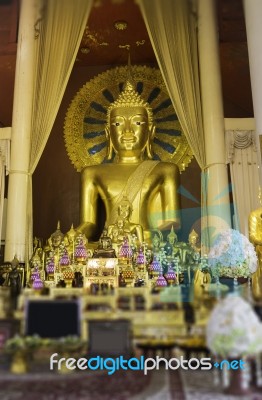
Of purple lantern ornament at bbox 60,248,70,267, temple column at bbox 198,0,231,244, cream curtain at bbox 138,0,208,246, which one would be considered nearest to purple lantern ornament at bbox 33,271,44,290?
purple lantern ornament at bbox 60,248,70,267

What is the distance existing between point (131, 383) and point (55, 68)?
13.5 feet

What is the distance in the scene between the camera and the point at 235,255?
3.18m

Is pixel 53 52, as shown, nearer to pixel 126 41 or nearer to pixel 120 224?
pixel 126 41

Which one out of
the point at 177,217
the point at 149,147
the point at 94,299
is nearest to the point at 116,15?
the point at 149,147

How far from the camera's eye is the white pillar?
410 centimetres

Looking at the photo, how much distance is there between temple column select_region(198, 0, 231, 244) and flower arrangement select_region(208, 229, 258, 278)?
985 millimetres

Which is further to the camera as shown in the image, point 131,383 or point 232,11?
point 232,11

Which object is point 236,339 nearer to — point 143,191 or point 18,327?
point 18,327

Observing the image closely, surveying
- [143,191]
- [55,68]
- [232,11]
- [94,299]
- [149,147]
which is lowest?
[94,299]

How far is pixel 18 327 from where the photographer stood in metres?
1.84

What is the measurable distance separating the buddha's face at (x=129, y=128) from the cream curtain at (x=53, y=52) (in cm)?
104

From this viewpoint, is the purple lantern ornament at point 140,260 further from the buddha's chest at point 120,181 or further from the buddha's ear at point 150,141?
the buddha's ear at point 150,141

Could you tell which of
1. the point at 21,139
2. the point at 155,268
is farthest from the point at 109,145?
the point at 155,268

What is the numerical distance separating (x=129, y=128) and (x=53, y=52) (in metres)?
1.37
